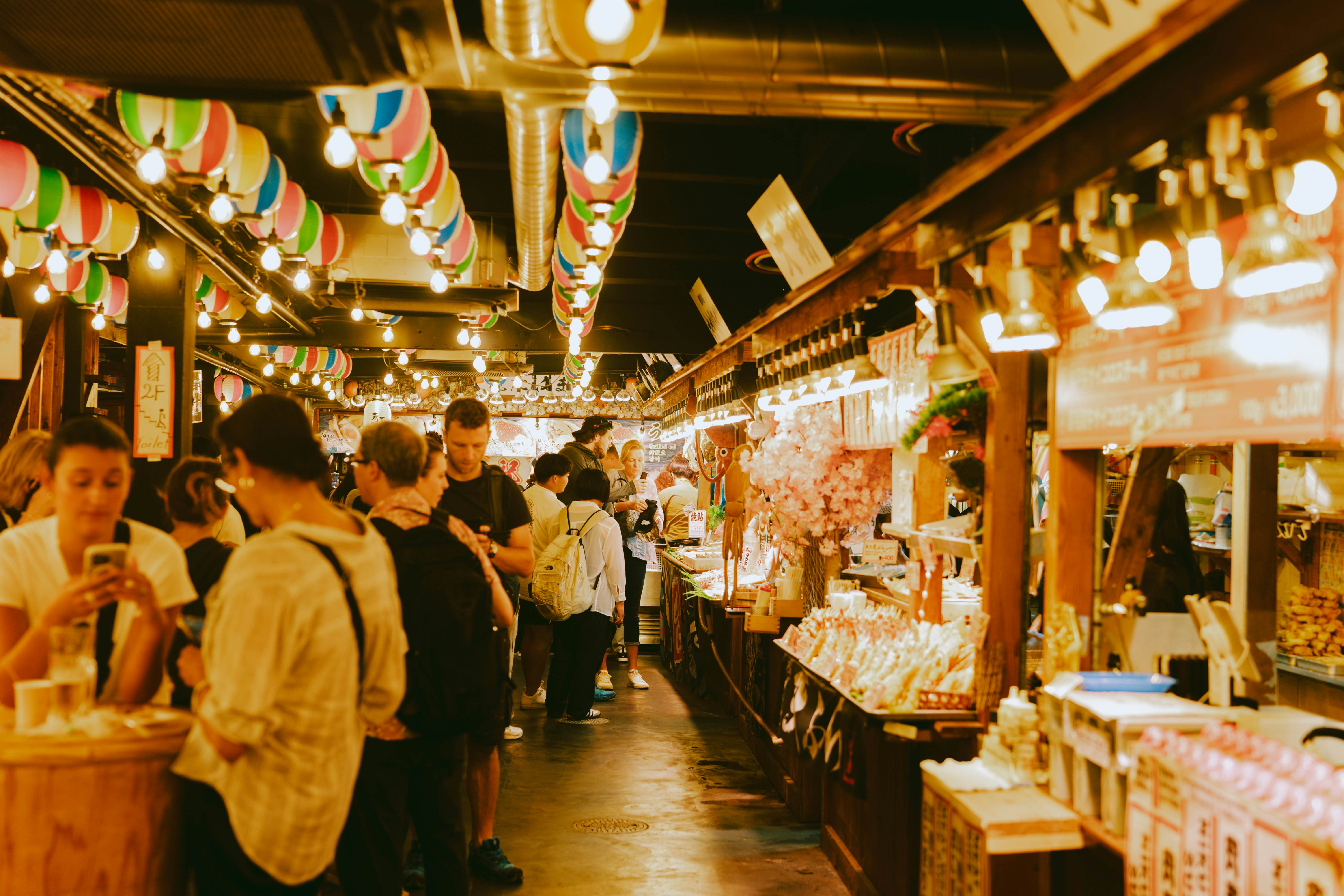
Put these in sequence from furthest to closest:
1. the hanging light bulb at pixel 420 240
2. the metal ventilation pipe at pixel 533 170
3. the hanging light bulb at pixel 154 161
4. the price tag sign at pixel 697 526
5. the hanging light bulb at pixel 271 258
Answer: the price tag sign at pixel 697 526 < the hanging light bulb at pixel 271 258 < the hanging light bulb at pixel 420 240 < the metal ventilation pipe at pixel 533 170 < the hanging light bulb at pixel 154 161

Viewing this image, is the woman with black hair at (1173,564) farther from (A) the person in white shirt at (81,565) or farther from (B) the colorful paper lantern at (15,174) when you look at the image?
(B) the colorful paper lantern at (15,174)

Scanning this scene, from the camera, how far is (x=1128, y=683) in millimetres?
3227

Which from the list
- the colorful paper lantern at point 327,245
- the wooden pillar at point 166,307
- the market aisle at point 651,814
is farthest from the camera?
the wooden pillar at point 166,307

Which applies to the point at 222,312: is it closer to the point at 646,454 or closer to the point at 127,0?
the point at 127,0

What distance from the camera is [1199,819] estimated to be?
2475mm

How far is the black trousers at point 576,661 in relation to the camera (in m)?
7.62

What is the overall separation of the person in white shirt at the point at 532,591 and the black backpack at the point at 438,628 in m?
3.44

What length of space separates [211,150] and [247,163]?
0.57 meters

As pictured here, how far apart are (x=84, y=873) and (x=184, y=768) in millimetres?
363

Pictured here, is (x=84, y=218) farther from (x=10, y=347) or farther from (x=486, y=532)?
(x=486, y=532)

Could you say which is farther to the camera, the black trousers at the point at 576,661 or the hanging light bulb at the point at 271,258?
the black trousers at the point at 576,661

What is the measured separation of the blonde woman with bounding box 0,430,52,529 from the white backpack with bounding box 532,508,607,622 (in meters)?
3.38

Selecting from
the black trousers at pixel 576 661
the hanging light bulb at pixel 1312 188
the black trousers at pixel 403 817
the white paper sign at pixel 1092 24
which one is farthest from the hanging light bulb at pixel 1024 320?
the black trousers at pixel 576 661

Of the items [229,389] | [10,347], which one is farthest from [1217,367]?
[229,389]
